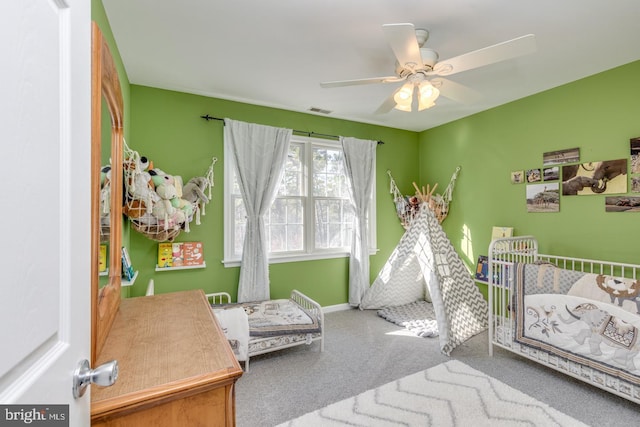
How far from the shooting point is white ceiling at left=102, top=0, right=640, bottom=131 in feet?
6.12

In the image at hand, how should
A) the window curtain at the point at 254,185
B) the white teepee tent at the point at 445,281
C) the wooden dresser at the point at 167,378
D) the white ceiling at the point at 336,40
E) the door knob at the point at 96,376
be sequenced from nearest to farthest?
the door knob at the point at 96,376 < the wooden dresser at the point at 167,378 < the white ceiling at the point at 336,40 < the white teepee tent at the point at 445,281 < the window curtain at the point at 254,185

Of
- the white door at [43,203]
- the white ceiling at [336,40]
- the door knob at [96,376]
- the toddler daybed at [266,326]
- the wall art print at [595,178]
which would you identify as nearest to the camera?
the white door at [43,203]

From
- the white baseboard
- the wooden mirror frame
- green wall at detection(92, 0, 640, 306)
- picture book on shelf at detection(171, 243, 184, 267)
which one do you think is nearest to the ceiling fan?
the wooden mirror frame

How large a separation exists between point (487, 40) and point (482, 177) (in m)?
1.89

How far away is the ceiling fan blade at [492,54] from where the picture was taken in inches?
Result: 60.1

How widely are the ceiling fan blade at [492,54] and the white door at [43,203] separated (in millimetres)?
1762

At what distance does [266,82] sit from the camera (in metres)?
2.91

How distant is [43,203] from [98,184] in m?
0.52

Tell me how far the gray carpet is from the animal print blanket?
25cm

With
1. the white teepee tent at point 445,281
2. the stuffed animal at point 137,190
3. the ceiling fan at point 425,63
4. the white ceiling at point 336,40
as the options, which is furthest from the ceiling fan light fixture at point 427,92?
the stuffed animal at point 137,190

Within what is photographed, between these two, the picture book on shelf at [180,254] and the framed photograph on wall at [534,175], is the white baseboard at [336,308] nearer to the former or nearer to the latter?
the picture book on shelf at [180,254]

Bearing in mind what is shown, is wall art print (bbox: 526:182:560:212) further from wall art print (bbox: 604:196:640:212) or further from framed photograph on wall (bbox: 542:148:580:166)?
wall art print (bbox: 604:196:640:212)

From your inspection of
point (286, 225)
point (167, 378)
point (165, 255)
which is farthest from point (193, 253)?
point (167, 378)

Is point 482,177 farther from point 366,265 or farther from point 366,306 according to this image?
point 366,306
